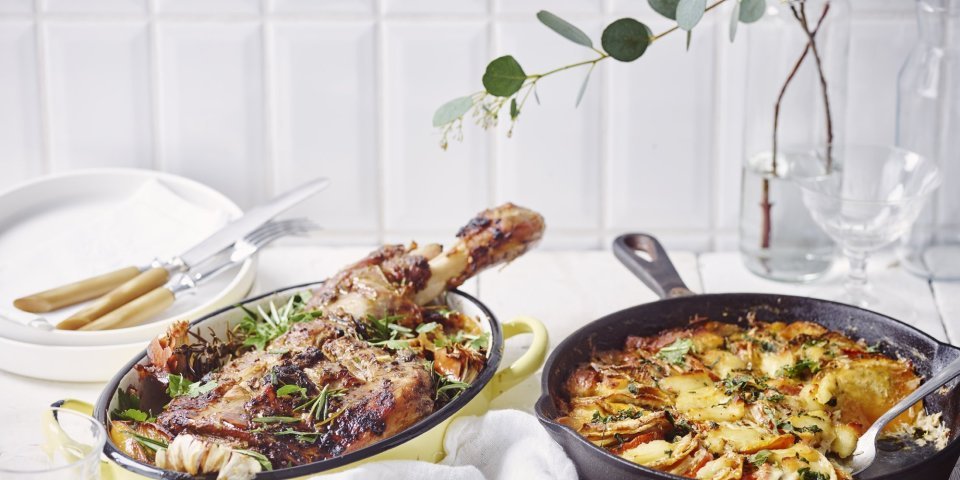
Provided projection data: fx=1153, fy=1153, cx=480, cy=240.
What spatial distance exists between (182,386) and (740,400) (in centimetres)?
63

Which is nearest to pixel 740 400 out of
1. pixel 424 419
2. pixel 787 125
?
pixel 424 419

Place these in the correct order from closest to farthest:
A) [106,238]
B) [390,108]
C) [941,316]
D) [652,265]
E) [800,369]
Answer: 1. [800,369]
2. [652,265]
3. [941,316]
4. [106,238]
5. [390,108]

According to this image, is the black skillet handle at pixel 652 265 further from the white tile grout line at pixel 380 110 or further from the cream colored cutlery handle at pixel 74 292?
the cream colored cutlery handle at pixel 74 292

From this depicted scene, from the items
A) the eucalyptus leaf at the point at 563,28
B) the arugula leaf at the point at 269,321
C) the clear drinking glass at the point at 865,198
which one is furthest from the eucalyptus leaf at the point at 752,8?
the arugula leaf at the point at 269,321

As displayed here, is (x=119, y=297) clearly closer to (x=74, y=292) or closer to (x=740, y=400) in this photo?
(x=74, y=292)

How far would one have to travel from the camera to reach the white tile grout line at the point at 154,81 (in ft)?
6.40

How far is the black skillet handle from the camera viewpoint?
1585 mm

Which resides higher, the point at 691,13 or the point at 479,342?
the point at 691,13

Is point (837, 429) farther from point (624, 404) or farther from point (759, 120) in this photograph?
point (759, 120)

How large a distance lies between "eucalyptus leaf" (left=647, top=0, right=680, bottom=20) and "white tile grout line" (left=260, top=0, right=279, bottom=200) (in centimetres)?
77

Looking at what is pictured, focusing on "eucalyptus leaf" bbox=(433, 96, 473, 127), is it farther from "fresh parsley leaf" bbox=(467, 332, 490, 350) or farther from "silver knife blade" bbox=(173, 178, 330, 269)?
"silver knife blade" bbox=(173, 178, 330, 269)

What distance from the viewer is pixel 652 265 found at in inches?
64.2

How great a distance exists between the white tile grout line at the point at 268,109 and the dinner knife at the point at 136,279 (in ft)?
0.47

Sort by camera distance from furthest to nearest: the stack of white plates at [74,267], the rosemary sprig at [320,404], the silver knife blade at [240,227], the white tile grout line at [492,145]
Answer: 1. the white tile grout line at [492,145]
2. the silver knife blade at [240,227]
3. the stack of white plates at [74,267]
4. the rosemary sprig at [320,404]
